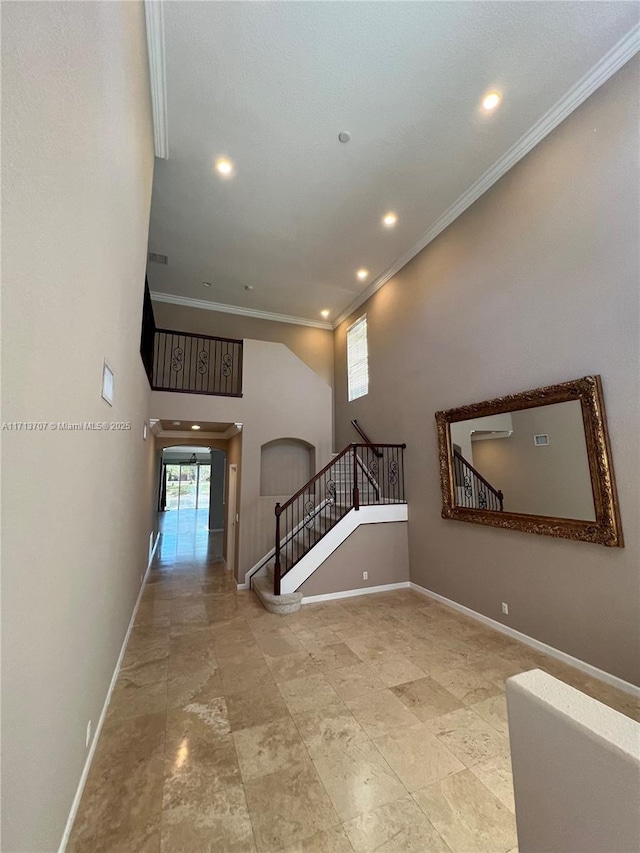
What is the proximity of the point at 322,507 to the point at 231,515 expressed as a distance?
2.08m

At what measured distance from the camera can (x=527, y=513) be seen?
3496 mm

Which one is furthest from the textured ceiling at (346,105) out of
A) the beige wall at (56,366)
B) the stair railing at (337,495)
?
the stair railing at (337,495)

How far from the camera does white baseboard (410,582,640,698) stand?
268 cm

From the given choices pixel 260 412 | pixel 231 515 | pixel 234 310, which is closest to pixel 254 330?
pixel 234 310

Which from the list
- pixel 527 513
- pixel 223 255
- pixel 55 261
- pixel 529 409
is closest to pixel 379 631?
pixel 527 513

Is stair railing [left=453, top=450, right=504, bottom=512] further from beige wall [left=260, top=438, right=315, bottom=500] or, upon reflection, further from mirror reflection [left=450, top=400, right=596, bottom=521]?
beige wall [left=260, top=438, right=315, bottom=500]

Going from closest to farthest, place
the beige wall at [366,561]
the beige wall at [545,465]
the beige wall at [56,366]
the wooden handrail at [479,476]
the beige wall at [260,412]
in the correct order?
the beige wall at [56,366] → the beige wall at [545,465] → the wooden handrail at [479,476] → the beige wall at [366,561] → the beige wall at [260,412]

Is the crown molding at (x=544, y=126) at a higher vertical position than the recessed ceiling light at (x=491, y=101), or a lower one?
lower

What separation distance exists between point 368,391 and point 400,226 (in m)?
2.85

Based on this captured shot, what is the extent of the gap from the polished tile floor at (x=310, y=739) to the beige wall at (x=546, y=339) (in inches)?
20.7

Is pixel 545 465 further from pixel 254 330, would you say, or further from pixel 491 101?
pixel 254 330

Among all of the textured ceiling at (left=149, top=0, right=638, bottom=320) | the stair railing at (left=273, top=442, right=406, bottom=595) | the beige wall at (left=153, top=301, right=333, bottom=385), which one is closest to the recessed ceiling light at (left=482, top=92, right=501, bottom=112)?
the textured ceiling at (left=149, top=0, right=638, bottom=320)

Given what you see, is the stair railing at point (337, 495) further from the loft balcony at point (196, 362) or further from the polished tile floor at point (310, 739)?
the loft balcony at point (196, 362)

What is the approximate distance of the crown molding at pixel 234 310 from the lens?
712 centimetres
